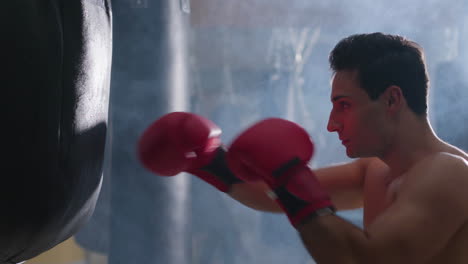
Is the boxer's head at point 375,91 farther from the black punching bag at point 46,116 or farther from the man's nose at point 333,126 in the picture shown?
the black punching bag at point 46,116

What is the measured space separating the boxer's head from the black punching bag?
512 mm

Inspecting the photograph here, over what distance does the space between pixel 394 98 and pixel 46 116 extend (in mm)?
683

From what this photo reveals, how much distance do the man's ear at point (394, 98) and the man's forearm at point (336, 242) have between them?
12.4 inches

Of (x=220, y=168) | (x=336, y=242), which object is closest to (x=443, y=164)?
(x=336, y=242)

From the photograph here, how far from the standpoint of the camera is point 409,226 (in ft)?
2.60

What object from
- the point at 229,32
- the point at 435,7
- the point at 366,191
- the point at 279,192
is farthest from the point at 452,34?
the point at 279,192

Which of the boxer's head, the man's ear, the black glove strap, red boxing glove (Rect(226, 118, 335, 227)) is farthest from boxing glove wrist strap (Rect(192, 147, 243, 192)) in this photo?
the man's ear

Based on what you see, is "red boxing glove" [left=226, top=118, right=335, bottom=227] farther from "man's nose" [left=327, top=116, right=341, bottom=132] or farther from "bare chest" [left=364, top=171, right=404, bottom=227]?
"bare chest" [left=364, top=171, right=404, bottom=227]

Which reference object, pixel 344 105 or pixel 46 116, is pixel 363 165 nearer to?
pixel 344 105

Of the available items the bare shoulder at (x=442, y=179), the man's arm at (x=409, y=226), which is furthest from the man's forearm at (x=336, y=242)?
the bare shoulder at (x=442, y=179)

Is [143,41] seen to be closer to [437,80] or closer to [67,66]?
[67,66]

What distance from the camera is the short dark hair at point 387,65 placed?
983 millimetres

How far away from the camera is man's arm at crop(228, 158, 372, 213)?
1.20 m

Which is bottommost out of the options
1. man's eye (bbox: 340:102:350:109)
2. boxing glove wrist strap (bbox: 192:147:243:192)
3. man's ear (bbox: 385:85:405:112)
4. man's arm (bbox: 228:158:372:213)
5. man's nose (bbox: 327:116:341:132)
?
man's arm (bbox: 228:158:372:213)
